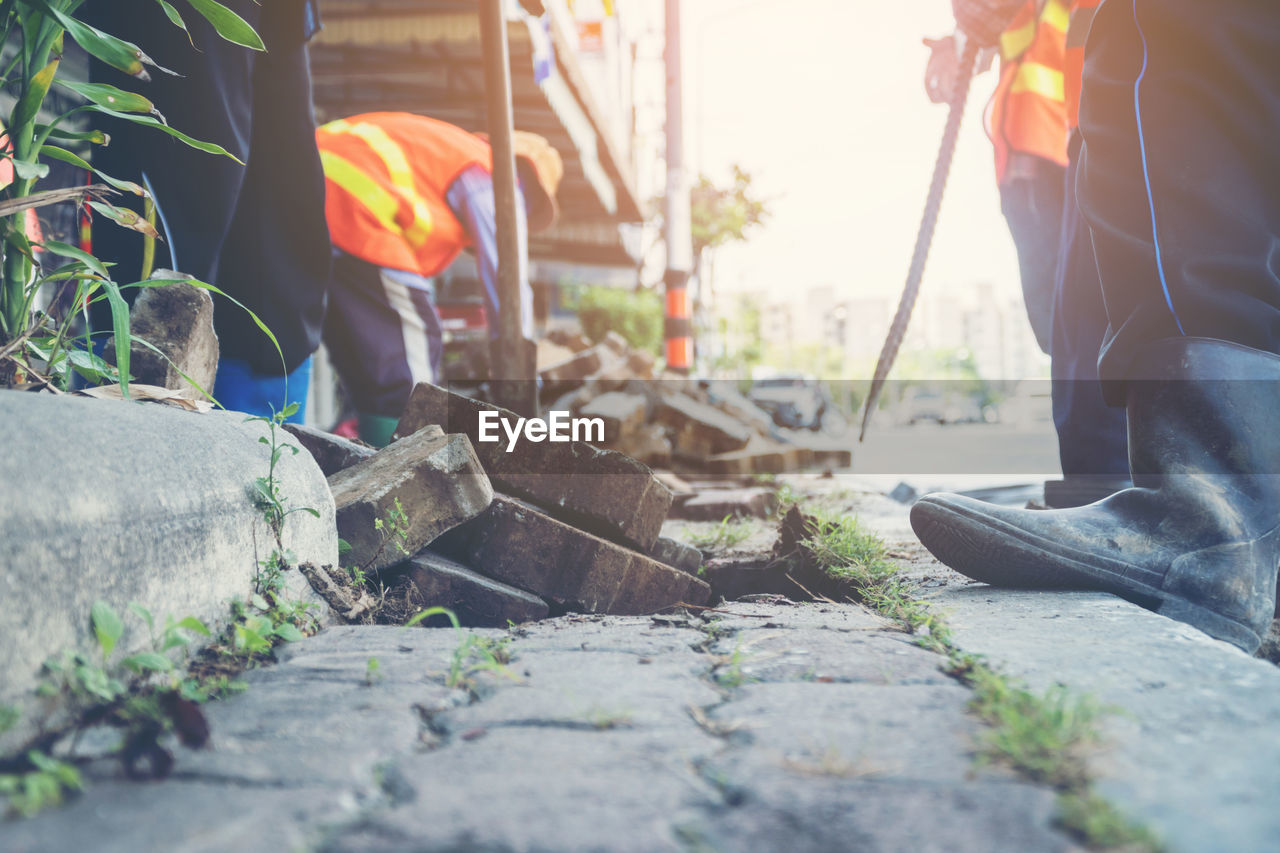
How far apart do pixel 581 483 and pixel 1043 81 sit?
2503mm

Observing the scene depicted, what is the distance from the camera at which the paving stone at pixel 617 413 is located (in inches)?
203

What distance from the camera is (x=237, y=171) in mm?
2307

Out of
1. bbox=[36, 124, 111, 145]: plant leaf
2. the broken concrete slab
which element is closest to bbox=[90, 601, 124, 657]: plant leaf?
the broken concrete slab

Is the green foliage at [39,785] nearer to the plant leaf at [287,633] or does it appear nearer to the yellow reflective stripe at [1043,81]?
the plant leaf at [287,633]

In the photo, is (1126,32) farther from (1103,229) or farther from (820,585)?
(820,585)

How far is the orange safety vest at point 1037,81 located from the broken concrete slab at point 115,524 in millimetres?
3009

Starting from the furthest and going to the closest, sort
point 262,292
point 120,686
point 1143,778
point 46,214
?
1. point 46,214
2. point 262,292
3. point 120,686
4. point 1143,778

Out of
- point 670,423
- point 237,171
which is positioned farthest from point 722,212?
point 237,171

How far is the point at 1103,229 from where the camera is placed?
186 cm

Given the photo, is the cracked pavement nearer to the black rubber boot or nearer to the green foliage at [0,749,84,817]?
the green foliage at [0,749,84,817]

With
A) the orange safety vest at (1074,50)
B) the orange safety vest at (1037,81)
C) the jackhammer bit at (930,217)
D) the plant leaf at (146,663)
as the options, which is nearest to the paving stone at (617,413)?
the jackhammer bit at (930,217)

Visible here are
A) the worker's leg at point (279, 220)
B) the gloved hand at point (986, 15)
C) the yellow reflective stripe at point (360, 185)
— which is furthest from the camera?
the yellow reflective stripe at point (360, 185)

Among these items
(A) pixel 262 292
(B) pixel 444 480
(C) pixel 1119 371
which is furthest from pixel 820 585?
(A) pixel 262 292

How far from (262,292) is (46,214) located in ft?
8.29
